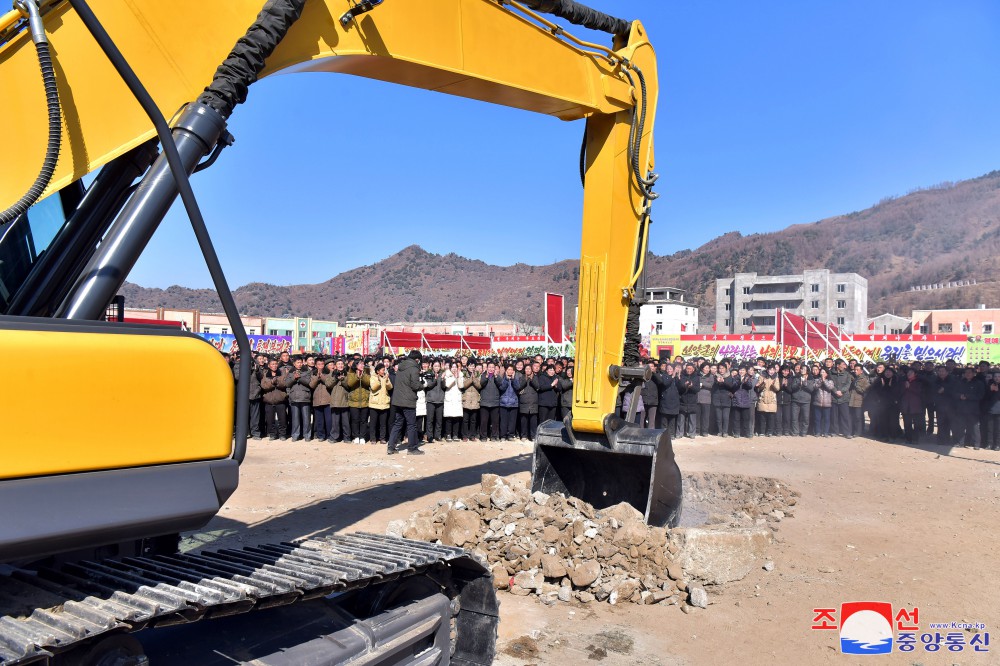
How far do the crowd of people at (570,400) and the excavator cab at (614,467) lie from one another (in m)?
5.76

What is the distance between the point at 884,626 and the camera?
5.36 metres

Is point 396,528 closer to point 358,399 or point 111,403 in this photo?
point 111,403

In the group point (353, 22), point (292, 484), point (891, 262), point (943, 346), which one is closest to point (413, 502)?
point (292, 484)

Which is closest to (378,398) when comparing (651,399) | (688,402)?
(651,399)

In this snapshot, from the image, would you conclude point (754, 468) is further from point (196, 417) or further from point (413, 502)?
point (196, 417)

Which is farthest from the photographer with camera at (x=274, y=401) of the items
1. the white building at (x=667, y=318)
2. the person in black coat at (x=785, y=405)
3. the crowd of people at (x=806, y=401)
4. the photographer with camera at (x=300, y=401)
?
the white building at (x=667, y=318)

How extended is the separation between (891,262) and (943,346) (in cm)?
14551

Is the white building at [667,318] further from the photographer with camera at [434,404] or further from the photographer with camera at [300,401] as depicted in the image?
the photographer with camera at [300,401]

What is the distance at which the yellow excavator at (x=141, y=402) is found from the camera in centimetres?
214

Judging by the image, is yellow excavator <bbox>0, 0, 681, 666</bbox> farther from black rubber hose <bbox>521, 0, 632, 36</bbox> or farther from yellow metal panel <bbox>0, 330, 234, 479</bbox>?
black rubber hose <bbox>521, 0, 632, 36</bbox>

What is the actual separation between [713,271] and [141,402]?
572 feet

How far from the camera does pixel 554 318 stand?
93.4 feet

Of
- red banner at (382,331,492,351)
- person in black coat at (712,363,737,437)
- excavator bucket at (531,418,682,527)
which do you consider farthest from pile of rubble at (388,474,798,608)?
red banner at (382,331,492,351)

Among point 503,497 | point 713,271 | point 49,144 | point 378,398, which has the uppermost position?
point 713,271
